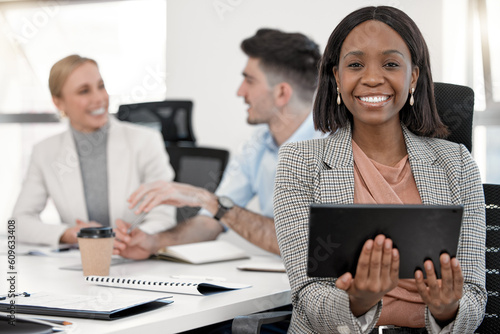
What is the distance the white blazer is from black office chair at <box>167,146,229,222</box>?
27 centimetres

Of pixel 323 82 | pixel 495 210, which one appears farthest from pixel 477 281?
pixel 323 82

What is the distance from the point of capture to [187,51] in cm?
455

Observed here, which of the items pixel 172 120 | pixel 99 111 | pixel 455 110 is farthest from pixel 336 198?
pixel 172 120

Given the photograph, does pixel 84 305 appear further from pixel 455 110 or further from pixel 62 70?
pixel 62 70

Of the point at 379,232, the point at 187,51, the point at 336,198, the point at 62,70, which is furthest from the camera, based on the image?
the point at 187,51

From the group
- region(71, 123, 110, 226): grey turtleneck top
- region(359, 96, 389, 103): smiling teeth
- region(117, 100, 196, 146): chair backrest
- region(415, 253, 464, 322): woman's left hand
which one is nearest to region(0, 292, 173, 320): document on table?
region(415, 253, 464, 322): woman's left hand

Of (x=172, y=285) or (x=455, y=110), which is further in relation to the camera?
(x=455, y=110)

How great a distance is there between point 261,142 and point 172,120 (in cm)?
89

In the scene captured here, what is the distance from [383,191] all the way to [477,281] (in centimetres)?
28

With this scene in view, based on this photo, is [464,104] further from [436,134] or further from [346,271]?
[346,271]

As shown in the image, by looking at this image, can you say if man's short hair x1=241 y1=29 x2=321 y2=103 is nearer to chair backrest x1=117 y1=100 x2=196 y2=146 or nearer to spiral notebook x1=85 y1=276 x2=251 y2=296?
chair backrest x1=117 y1=100 x2=196 y2=146

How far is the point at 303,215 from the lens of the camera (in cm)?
136

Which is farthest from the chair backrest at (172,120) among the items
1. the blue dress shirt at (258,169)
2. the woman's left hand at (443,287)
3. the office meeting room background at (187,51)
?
the woman's left hand at (443,287)

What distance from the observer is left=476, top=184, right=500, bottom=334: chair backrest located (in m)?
1.46
